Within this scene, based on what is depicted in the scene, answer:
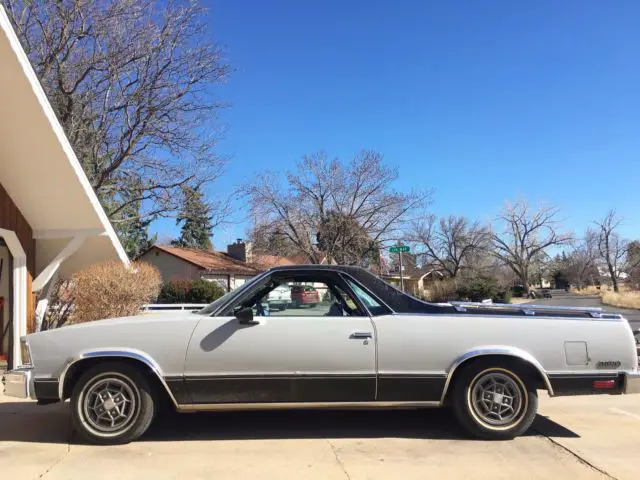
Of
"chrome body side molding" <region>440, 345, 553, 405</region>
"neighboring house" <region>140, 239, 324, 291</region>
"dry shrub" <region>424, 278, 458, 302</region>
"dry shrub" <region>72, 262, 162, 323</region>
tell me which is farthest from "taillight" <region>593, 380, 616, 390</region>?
"dry shrub" <region>424, 278, 458, 302</region>

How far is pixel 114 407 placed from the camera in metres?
5.05

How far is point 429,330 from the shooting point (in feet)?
16.9

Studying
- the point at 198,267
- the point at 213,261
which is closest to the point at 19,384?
the point at 198,267

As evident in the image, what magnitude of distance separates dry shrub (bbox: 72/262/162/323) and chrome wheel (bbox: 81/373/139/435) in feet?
22.0

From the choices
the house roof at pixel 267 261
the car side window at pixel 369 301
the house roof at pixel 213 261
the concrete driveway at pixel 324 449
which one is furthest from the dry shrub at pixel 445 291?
the car side window at pixel 369 301

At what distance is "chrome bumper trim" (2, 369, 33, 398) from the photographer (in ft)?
16.5

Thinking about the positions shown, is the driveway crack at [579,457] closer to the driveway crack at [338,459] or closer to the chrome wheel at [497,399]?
the chrome wheel at [497,399]

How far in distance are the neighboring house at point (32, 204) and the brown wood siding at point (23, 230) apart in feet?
0.06

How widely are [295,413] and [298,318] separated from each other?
5.13 ft

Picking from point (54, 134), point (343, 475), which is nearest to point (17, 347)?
point (54, 134)

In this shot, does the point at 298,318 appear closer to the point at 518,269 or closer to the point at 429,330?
the point at 429,330

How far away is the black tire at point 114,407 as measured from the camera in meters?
5.04

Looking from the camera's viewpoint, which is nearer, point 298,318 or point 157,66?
point 298,318

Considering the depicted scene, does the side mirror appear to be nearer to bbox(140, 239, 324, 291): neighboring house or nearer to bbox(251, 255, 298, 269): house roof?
bbox(140, 239, 324, 291): neighboring house
